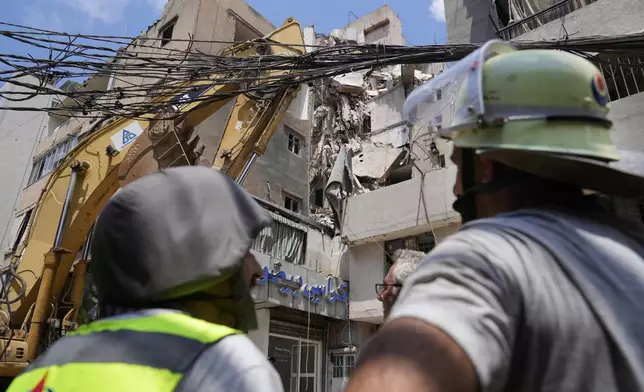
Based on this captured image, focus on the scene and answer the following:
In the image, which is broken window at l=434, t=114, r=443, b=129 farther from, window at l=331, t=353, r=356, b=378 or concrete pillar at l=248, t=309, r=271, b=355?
window at l=331, t=353, r=356, b=378

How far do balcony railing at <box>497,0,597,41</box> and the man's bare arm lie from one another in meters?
8.64

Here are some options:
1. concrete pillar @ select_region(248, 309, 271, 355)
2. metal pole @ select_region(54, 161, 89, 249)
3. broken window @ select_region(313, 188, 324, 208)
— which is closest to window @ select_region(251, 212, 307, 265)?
concrete pillar @ select_region(248, 309, 271, 355)

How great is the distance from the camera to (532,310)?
2.65 feet

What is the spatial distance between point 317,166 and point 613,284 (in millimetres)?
18470

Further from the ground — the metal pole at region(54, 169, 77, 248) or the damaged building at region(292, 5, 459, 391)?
the damaged building at region(292, 5, 459, 391)

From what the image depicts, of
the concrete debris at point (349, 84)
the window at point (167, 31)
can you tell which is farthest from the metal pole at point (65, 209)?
the concrete debris at point (349, 84)

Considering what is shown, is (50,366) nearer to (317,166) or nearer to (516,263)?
(516,263)

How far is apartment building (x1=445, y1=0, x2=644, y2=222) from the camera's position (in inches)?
262

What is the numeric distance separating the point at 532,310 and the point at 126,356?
83 cm

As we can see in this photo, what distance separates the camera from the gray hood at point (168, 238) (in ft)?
3.80

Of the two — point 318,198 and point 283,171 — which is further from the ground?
point 318,198

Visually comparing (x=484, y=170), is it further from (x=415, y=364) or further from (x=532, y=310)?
(x=415, y=364)

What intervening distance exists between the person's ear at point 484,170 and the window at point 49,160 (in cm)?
1651

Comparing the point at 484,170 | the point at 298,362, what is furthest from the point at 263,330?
the point at 484,170
